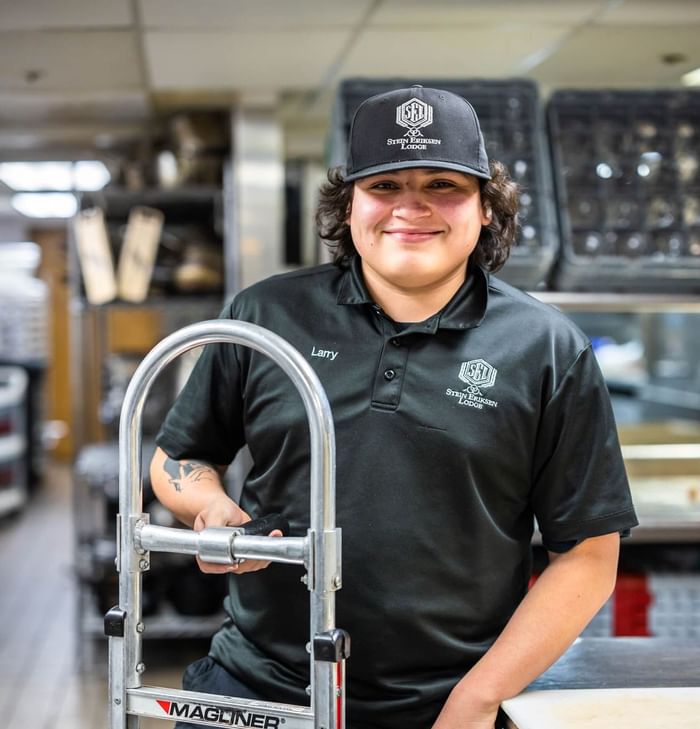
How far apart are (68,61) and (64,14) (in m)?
0.65

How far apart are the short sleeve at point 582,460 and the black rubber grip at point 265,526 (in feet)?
1.49

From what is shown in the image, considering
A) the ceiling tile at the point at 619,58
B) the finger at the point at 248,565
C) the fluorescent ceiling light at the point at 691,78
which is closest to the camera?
the finger at the point at 248,565

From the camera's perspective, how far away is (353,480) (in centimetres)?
152

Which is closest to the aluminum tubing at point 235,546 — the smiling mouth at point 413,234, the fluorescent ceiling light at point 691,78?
the smiling mouth at point 413,234

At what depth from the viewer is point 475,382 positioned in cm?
153

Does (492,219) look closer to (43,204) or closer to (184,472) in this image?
(184,472)

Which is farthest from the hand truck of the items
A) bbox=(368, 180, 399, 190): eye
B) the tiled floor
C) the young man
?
the tiled floor

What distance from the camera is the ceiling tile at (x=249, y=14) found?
310 cm

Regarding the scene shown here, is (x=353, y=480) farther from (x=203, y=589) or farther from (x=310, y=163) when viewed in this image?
(x=310, y=163)

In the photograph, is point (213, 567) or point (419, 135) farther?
point (419, 135)

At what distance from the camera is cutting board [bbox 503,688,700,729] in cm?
137

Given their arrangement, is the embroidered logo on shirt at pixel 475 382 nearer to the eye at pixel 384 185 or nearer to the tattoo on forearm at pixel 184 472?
the eye at pixel 384 185

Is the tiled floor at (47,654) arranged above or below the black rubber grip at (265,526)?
below

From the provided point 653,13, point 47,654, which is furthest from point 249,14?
point 47,654
